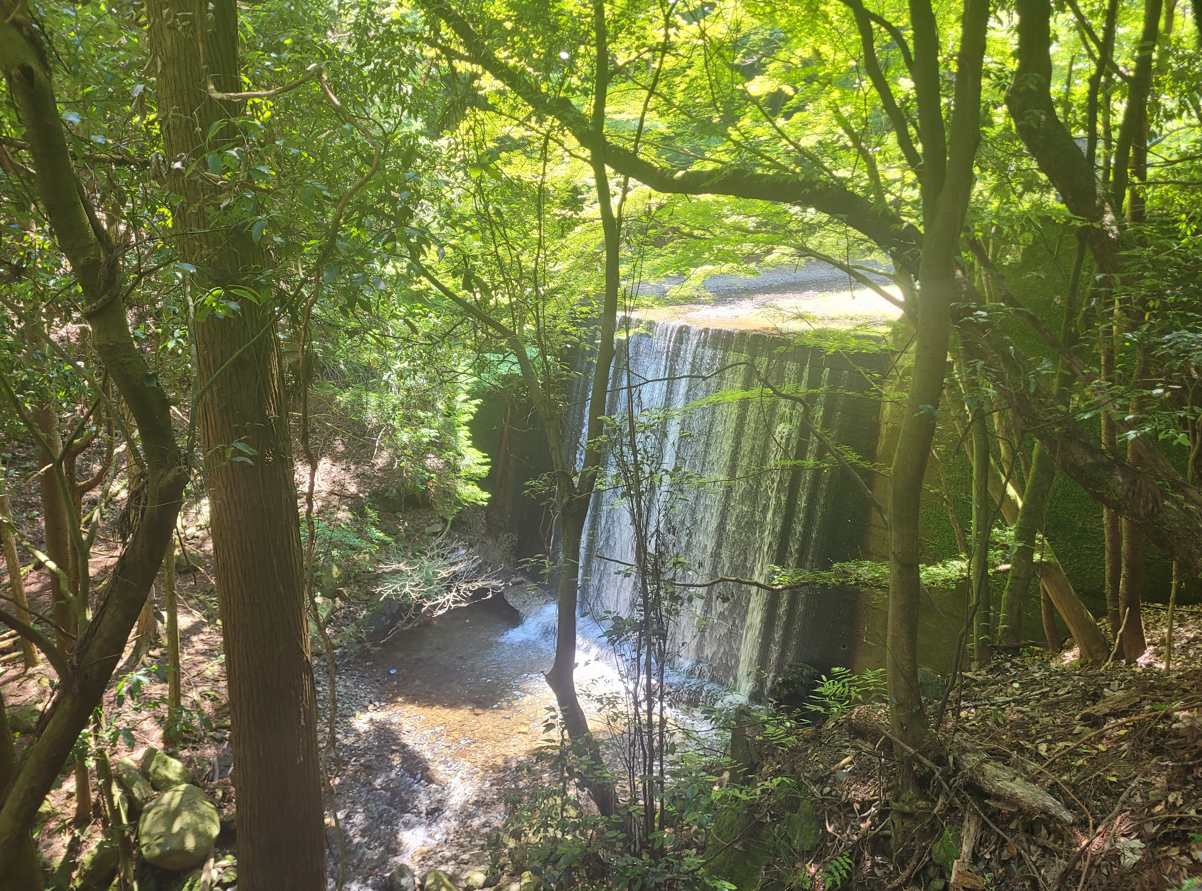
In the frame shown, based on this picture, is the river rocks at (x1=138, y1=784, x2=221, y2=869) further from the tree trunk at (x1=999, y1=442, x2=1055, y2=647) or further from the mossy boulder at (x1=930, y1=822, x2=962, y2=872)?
the tree trunk at (x1=999, y1=442, x2=1055, y2=647)

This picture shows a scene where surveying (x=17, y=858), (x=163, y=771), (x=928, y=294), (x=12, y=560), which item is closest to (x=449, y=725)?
(x=163, y=771)

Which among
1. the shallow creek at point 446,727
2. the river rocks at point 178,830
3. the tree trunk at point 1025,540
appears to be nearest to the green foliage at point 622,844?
the shallow creek at point 446,727

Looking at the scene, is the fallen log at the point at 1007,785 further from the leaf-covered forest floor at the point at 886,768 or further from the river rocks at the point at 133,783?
the river rocks at the point at 133,783

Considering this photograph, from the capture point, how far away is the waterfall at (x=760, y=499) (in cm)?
689

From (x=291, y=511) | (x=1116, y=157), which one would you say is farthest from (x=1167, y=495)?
(x=291, y=511)

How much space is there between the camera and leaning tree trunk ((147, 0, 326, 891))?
2.58m

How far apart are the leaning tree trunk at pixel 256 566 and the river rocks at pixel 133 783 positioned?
3044 millimetres

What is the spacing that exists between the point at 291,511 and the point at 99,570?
570 centimetres

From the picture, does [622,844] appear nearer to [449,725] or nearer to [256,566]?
[256,566]

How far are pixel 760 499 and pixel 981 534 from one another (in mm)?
4751

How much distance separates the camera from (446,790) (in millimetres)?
6742

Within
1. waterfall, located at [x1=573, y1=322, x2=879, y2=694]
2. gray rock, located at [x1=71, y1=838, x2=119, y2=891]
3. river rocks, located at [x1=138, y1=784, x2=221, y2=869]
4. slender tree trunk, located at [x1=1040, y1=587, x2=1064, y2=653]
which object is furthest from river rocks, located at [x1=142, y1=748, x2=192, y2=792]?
slender tree trunk, located at [x1=1040, y1=587, x2=1064, y2=653]

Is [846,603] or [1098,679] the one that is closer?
[1098,679]

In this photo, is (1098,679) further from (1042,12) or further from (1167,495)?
(1042,12)
